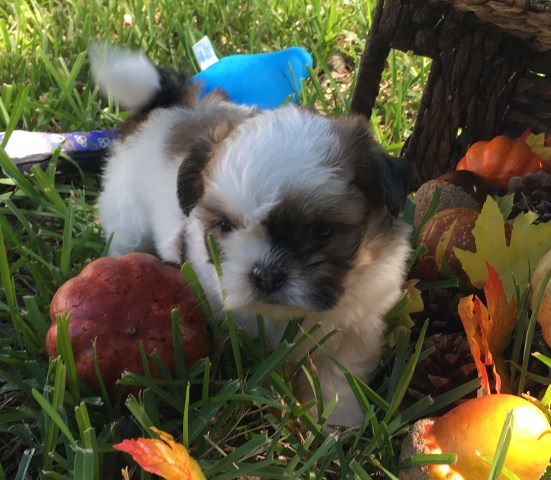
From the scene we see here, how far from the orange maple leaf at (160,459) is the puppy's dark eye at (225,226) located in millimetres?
534

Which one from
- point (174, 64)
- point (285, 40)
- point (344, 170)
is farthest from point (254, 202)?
point (285, 40)

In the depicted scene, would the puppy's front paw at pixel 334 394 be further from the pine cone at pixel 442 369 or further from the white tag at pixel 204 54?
the white tag at pixel 204 54

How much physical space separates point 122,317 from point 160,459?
18.2 inches

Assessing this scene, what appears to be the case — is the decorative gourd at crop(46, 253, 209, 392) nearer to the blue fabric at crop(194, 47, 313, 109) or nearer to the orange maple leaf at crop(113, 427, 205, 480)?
the orange maple leaf at crop(113, 427, 205, 480)

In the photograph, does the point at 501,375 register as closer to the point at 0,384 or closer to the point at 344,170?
the point at 344,170

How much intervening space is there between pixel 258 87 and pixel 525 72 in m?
1.13

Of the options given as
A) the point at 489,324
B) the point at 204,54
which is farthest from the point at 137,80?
the point at 489,324

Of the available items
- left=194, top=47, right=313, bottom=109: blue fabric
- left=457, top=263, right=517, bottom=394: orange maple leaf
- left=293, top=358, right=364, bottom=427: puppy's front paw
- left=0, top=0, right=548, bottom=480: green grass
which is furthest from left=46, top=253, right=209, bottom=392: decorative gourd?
left=194, top=47, right=313, bottom=109: blue fabric

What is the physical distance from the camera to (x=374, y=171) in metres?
1.61

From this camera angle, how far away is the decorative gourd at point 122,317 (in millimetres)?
1493

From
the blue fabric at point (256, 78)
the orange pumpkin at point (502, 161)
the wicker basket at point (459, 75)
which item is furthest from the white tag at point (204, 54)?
the orange pumpkin at point (502, 161)

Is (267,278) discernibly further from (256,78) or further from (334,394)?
(256,78)

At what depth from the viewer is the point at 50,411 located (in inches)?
51.2

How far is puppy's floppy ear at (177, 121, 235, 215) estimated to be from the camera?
5.63 ft
